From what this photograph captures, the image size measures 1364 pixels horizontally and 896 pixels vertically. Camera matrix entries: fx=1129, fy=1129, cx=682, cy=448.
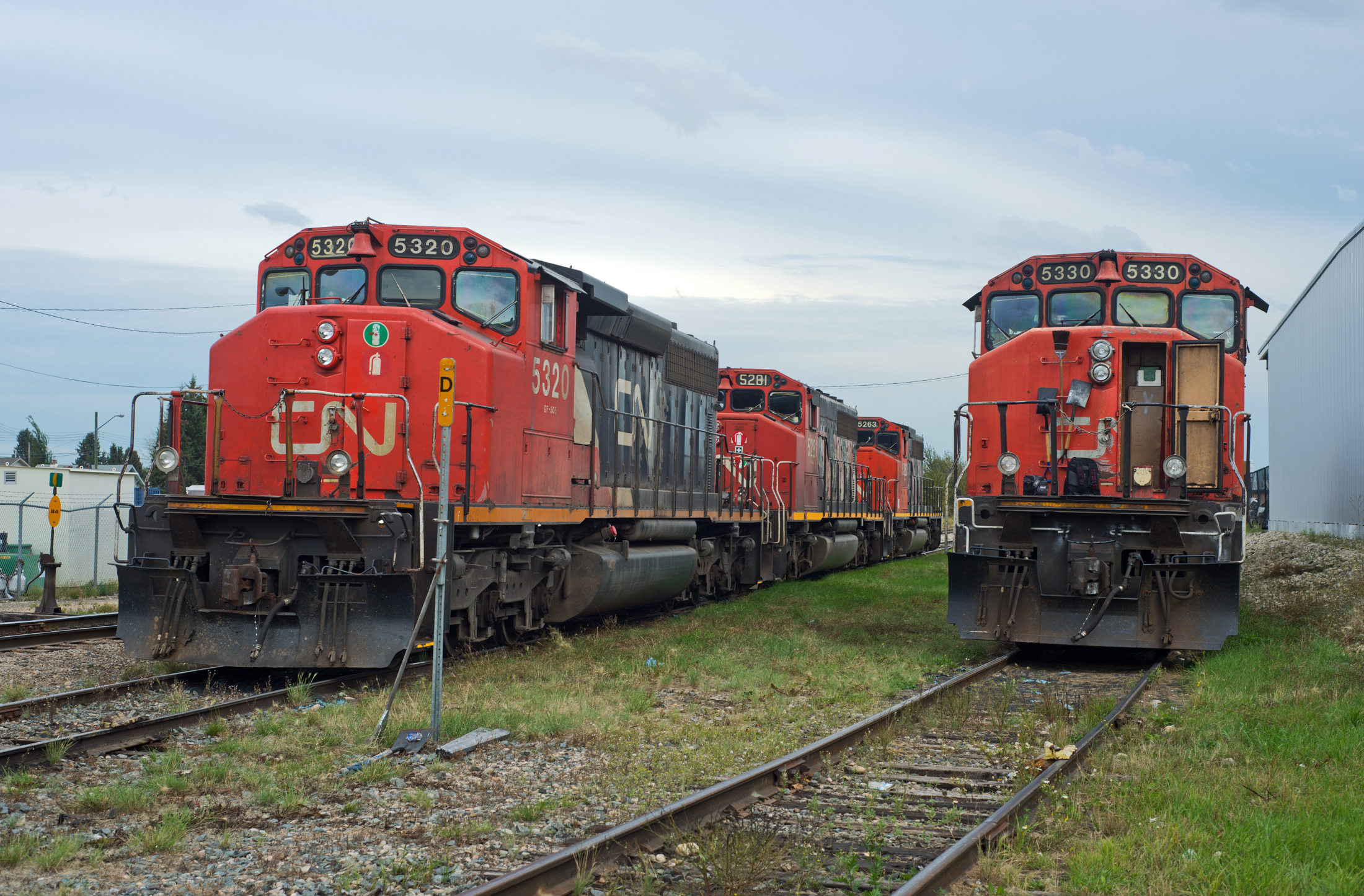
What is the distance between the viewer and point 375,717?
7457 millimetres

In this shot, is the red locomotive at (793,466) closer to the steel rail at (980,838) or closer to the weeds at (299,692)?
the weeds at (299,692)

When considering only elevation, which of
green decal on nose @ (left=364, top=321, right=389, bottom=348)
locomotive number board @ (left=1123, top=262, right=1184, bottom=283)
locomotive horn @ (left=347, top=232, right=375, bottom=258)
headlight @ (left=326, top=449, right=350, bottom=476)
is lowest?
headlight @ (left=326, top=449, right=350, bottom=476)

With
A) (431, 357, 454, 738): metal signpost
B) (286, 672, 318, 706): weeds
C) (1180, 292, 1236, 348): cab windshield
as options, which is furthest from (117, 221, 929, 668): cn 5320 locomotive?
(1180, 292, 1236, 348): cab windshield

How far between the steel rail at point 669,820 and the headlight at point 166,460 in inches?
216

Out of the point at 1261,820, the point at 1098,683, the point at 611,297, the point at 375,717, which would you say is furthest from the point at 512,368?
the point at 1261,820

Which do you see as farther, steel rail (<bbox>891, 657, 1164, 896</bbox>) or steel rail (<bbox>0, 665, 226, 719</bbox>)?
steel rail (<bbox>0, 665, 226, 719</bbox>)

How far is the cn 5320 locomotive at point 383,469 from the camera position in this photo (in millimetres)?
8562

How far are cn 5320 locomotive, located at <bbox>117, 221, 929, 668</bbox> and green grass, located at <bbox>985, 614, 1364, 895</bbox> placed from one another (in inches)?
173

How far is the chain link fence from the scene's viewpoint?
1747cm

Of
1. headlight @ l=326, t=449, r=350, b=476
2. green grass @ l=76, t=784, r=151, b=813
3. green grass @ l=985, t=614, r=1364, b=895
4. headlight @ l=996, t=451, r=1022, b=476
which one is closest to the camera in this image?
green grass @ l=985, t=614, r=1364, b=895

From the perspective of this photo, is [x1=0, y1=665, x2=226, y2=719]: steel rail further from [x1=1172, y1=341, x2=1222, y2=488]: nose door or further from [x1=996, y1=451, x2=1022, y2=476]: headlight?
[x1=1172, y1=341, x2=1222, y2=488]: nose door

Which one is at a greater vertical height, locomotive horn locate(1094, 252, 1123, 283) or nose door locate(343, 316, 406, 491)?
locomotive horn locate(1094, 252, 1123, 283)

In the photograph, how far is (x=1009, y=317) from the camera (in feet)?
38.9

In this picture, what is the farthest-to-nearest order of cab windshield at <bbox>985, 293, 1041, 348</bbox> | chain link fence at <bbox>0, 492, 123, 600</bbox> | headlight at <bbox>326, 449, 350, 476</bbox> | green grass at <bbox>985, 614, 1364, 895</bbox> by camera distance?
chain link fence at <bbox>0, 492, 123, 600</bbox>, cab windshield at <bbox>985, 293, 1041, 348</bbox>, headlight at <bbox>326, 449, 350, 476</bbox>, green grass at <bbox>985, 614, 1364, 895</bbox>
